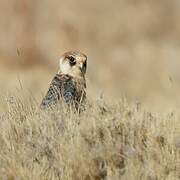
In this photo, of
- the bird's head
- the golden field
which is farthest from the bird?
the golden field

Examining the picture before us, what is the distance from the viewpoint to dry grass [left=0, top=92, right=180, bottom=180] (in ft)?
19.5

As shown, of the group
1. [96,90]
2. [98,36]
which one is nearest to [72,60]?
[96,90]

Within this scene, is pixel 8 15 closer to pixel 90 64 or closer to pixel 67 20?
pixel 67 20

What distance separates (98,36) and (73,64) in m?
18.0

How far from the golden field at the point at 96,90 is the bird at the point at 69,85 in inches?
5.9

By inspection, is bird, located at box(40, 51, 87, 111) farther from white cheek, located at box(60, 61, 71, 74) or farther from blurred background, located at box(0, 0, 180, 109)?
blurred background, located at box(0, 0, 180, 109)

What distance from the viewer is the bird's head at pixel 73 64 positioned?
8.16m

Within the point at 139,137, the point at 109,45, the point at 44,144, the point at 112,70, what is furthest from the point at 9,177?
the point at 109,45

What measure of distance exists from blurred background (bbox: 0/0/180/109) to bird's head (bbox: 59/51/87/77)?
14.7 meters

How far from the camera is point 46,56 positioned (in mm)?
25734

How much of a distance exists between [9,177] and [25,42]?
66.3 ft

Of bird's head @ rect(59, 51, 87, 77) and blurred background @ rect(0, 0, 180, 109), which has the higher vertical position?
blurred background @ rect(0, 0, 180, 109)

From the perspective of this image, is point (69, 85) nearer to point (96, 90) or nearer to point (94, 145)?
point (94, 145)

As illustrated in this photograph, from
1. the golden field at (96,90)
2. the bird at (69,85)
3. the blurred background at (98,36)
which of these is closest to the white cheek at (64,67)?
→ the bird at (69,85)
